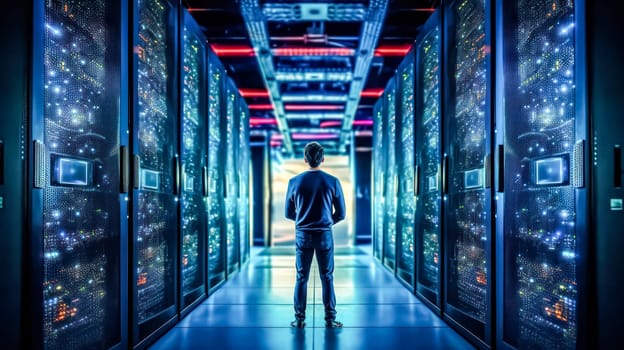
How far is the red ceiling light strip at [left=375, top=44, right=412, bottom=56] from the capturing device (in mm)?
6652

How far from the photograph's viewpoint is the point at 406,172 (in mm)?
5484

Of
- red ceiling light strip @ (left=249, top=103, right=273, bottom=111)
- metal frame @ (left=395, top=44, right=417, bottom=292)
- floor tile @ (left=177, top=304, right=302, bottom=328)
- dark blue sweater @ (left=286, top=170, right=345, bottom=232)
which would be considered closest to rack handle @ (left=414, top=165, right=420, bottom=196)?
metal frame @ (left=395, top=44, right=417, bottom=292)

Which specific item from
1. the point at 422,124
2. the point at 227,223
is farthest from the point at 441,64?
the point at 227,223

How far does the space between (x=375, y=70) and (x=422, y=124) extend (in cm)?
380

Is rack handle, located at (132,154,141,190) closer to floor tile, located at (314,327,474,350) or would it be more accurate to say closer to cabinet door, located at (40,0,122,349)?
cabinet door, located at (40,0,122,349)

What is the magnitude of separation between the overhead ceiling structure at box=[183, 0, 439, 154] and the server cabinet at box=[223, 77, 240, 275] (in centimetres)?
70

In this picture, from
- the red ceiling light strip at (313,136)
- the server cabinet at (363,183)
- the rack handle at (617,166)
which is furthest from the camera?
the server cabinet at (363,183)

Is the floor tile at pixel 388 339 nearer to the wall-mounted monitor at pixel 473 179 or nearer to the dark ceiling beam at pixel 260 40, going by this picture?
the wall-mounted monitor at pixel 473 179

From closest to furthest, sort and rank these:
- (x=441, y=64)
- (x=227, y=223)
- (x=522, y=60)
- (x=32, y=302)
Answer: (x=32, y=302), (x=522, y=60), (x=441, y=64), (x=227, y=223)

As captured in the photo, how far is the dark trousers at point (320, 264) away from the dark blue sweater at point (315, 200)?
7cm

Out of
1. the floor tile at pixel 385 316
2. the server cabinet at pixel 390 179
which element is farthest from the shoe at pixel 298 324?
the server cabinet at pixel 390 179

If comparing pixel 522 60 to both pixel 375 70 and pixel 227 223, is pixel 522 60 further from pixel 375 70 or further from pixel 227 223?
pixel 375 70

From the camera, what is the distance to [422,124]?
4543mm

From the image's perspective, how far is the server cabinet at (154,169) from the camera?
112 inches
